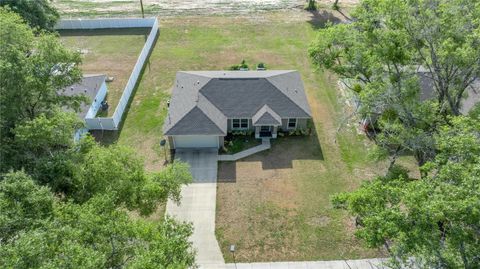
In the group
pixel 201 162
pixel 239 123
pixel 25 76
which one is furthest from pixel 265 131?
pixel 25 76

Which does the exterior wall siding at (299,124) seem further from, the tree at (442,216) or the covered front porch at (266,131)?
the tree at (442,216)

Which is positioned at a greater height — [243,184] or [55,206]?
[55,206]

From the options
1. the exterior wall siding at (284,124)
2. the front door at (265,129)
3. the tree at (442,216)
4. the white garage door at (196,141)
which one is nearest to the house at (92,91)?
the white garage door at (196,141)

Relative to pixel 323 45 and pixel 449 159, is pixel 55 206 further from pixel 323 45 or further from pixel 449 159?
pixel 323 45

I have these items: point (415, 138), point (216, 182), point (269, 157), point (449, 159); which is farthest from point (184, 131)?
point (449, 159)

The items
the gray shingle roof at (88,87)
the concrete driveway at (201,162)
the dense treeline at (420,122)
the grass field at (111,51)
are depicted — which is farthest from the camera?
the grass field at (111,51)

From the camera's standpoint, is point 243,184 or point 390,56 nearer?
point 390,56
